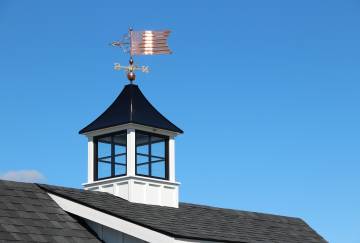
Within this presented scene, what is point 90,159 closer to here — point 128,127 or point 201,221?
point 128,127

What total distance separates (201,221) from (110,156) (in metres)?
3.74

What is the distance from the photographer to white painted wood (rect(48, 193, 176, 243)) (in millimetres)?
25625

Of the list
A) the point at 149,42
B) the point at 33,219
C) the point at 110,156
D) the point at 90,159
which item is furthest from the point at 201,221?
the point at 149,42

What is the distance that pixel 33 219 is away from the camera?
26484 millimetres

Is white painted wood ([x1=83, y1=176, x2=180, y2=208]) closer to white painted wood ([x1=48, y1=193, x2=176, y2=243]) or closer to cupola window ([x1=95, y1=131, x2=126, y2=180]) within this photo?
cupola window ([x1=95, y1=131, x2=126, y2=180])

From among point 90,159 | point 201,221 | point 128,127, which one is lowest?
point 201,221

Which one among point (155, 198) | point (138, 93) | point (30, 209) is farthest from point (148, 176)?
point (30, 209)

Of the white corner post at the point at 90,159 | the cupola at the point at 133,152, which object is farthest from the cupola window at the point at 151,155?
the white corner post at the point at 90,159

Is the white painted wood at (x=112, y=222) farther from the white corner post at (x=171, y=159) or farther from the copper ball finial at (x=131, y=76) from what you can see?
the copper ball finial at (x=131, y=76)

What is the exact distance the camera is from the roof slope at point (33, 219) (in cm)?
2539

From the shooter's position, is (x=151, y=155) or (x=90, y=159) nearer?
(x=151, y=155)

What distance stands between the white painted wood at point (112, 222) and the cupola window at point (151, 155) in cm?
325

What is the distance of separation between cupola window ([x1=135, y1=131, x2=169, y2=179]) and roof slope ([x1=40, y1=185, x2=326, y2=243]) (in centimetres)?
130

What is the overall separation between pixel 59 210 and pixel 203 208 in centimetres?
591
